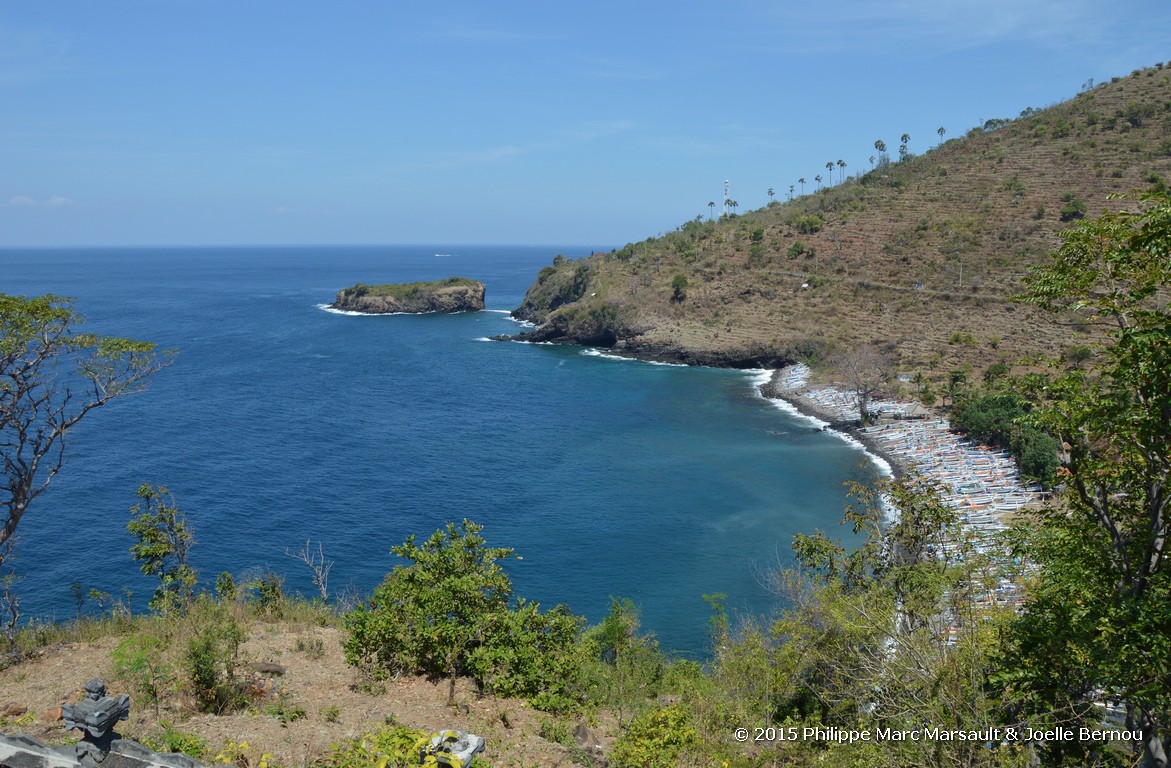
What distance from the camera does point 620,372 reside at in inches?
3423

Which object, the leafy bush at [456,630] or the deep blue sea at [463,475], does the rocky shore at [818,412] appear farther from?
the leafy bush at [456,630]

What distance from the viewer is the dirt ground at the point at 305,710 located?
12781 mm

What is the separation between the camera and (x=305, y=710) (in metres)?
14.4

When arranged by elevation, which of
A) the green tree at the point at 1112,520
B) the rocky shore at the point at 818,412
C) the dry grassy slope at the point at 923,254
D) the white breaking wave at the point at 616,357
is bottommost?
the rocky shore at the point at 818,412

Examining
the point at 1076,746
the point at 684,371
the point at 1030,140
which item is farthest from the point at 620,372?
the point at 1076,746

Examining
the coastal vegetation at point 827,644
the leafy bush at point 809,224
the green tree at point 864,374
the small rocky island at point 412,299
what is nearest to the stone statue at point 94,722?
the coastal vegetation at point 827,644

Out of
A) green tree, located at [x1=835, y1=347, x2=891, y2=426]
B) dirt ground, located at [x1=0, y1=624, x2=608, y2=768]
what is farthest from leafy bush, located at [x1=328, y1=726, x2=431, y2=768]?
green tree, located at [x1=835, y1=347, x2=891, y2=426]

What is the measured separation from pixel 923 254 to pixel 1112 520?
3476 inches

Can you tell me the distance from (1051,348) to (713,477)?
37.9 meters

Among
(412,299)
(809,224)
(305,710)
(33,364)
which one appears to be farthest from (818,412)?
(412,299)

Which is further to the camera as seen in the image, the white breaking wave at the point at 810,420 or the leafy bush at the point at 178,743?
the white breaking wave at the point at 810,420

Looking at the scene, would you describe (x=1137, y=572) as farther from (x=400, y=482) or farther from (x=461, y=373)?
(x=461, y=373)

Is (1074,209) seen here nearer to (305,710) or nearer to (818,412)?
(818,412)

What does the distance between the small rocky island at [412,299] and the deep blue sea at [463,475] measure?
44.4 meters
